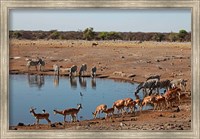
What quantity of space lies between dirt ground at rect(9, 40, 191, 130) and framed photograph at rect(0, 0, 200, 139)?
11 millimetres

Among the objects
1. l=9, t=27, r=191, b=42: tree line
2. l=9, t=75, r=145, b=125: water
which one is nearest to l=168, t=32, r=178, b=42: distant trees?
l=9, t=27, r=191, b=42: tree line

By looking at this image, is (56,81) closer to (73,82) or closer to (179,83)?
(73,82)

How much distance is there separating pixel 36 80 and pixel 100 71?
35.0 inches

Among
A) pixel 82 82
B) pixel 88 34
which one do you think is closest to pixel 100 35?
pixel 88 34

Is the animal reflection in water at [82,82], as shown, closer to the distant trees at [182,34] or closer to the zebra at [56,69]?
the zebra at [56,69]

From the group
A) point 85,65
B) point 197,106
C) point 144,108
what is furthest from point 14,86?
point 197,106

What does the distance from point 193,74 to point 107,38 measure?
3.49ft

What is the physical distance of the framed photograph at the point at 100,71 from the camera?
16.3ft

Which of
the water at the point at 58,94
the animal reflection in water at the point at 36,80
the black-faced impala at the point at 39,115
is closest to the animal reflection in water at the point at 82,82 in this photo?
the water at the point at 58,94

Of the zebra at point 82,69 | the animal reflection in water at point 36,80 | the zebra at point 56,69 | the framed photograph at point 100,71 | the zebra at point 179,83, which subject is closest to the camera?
the framed photograph at point 100,71

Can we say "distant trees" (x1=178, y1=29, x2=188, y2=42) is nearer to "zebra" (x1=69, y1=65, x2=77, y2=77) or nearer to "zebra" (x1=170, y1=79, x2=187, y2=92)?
"zebra" (x1=170, y1=79, x2=187, y2=92)

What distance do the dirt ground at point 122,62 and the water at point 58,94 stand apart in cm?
11

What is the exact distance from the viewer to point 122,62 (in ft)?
19.1

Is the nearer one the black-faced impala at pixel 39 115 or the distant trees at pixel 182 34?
the distant trees at pixel 182 34
